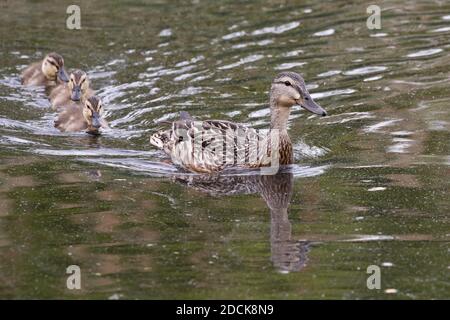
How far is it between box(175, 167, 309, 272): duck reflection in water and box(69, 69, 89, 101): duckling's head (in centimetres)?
284

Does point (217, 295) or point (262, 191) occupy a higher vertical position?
point (262, 191)

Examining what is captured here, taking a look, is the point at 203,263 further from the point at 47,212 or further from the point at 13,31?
the point at 13,31

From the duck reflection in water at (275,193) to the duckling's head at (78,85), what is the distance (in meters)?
2.84

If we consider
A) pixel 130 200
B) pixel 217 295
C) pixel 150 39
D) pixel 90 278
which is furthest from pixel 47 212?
pixel 150 39

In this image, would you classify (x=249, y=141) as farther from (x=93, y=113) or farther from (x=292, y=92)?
(x=93, y=113)

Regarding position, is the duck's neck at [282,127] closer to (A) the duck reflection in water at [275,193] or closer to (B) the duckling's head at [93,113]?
(A) the duck reflection in water at [275,193]

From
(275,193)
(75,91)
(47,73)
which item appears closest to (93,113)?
(75,91)

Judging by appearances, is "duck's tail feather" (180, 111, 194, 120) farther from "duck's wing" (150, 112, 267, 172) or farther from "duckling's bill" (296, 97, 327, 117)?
"duckling's bill" (296, 97, 327, 117)

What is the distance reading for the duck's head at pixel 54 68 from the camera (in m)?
12.5

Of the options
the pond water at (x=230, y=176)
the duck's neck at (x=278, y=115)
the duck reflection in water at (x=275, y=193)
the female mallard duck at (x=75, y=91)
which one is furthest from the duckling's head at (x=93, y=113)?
the duck's neck at (x=278, y=115)

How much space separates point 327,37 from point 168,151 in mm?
3834

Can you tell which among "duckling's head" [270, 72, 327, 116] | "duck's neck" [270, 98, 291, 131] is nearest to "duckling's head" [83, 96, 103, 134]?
"duck's neck" [270, 98, 291, 131]

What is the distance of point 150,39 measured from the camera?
13.4 m
